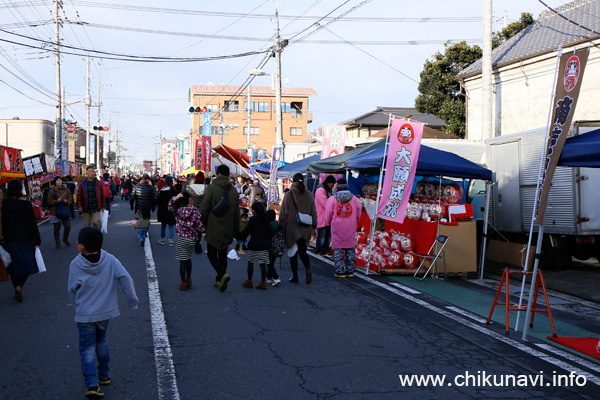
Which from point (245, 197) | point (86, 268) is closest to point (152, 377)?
point (86, 268)

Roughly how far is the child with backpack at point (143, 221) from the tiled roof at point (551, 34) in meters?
14.2

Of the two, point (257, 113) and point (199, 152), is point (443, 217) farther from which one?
point (257, 113)

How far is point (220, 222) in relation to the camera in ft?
26.9

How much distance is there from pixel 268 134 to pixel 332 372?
69411mm

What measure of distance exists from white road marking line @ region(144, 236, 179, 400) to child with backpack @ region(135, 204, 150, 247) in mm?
4992

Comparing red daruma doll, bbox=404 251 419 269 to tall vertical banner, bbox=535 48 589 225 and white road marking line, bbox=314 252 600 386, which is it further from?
tall vertical banner, bbox=535 48 589 225

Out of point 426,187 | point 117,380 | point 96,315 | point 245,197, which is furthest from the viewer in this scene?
point 245,197

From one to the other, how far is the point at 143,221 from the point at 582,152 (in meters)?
10.3

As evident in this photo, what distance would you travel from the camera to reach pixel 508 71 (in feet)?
68.0

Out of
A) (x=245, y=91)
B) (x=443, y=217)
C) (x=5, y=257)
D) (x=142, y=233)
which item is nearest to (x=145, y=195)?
(x=142, y=233)

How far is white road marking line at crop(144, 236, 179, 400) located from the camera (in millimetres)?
4367

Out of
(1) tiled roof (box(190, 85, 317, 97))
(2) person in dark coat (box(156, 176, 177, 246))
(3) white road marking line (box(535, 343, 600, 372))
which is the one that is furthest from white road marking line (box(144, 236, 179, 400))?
(1) tiled roof (box(190, 85, 317, 97))

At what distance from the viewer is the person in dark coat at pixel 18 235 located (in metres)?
7.56

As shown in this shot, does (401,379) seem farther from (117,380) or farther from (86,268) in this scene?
(86,268)
